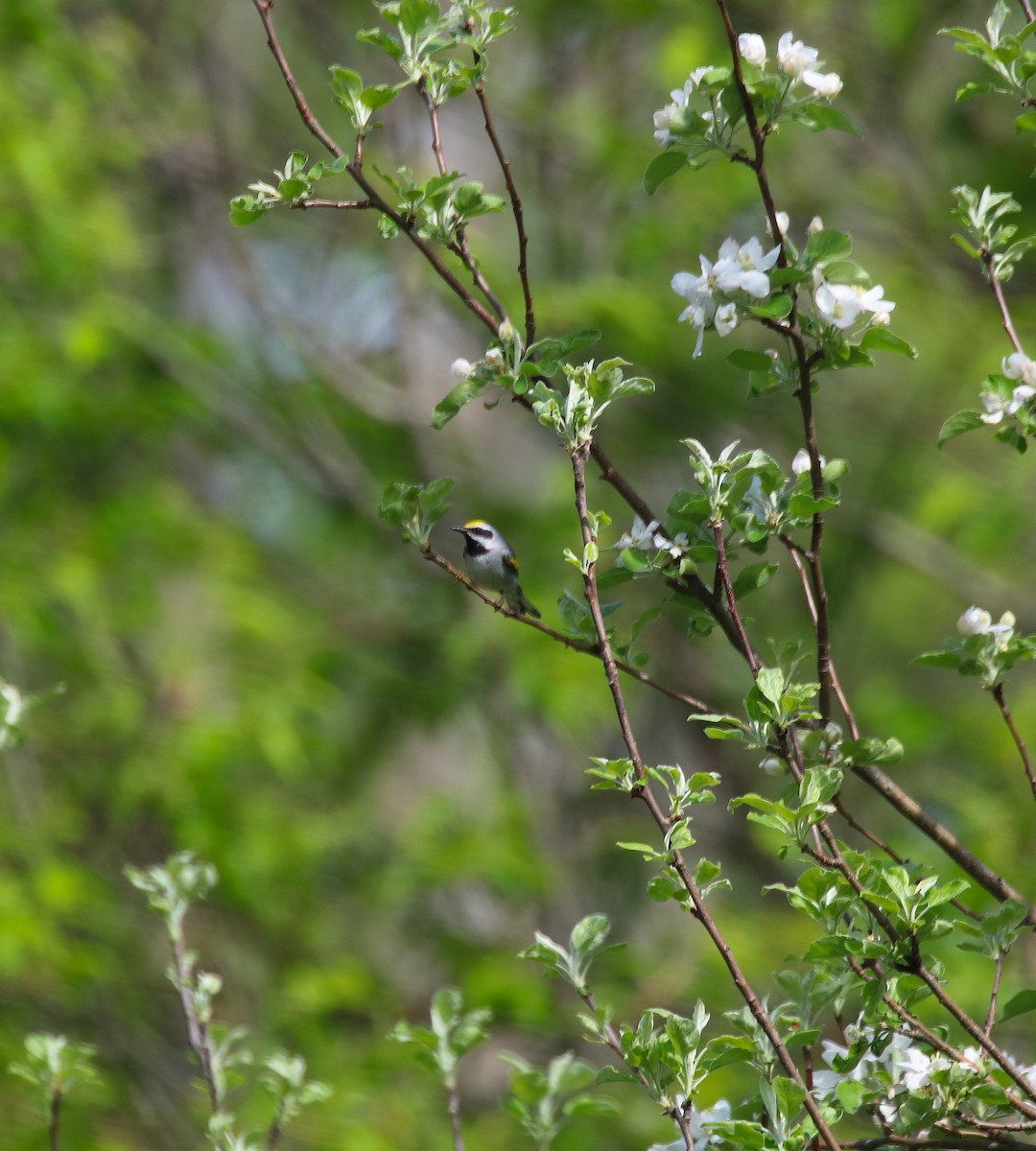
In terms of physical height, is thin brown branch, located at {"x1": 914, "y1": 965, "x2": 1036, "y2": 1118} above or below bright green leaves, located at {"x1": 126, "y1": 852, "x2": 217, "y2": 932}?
below

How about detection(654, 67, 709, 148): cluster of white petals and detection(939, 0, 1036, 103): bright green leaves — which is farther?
detection(939, 0, 1036, 103): bright green leaves

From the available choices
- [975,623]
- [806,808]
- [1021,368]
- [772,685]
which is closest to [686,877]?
[806,808]

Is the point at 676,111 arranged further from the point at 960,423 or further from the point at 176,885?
the point at 176,885

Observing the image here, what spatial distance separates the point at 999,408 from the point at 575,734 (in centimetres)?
450

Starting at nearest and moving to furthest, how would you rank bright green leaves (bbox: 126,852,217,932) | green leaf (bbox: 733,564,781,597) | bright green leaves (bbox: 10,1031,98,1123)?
green leaf (bbox: 733,564,781,597), bright green leaves (bbox: 10,1031,98,1123), bright green leaves (bbox: 126,852,217,932)

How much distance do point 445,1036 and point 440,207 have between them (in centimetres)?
142

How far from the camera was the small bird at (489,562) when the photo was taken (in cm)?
404

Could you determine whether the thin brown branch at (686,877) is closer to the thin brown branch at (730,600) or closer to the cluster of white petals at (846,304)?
the thin brown branch at (730,600)

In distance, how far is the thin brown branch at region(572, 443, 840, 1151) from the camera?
4.99 ft

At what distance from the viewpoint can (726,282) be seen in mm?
1648

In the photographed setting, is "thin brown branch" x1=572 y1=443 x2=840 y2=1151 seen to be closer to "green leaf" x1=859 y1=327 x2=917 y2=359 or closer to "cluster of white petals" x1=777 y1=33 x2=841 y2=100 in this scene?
"green leaf" x1=859 y1=327 x2=917 y2=359

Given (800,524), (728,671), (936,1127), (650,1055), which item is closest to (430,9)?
(800,524)

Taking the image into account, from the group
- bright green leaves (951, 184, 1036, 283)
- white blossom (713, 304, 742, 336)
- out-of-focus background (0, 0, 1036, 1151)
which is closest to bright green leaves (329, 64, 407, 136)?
white blossom (713, 304, 742, 336)

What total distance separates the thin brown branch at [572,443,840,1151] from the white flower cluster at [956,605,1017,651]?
551 mm
